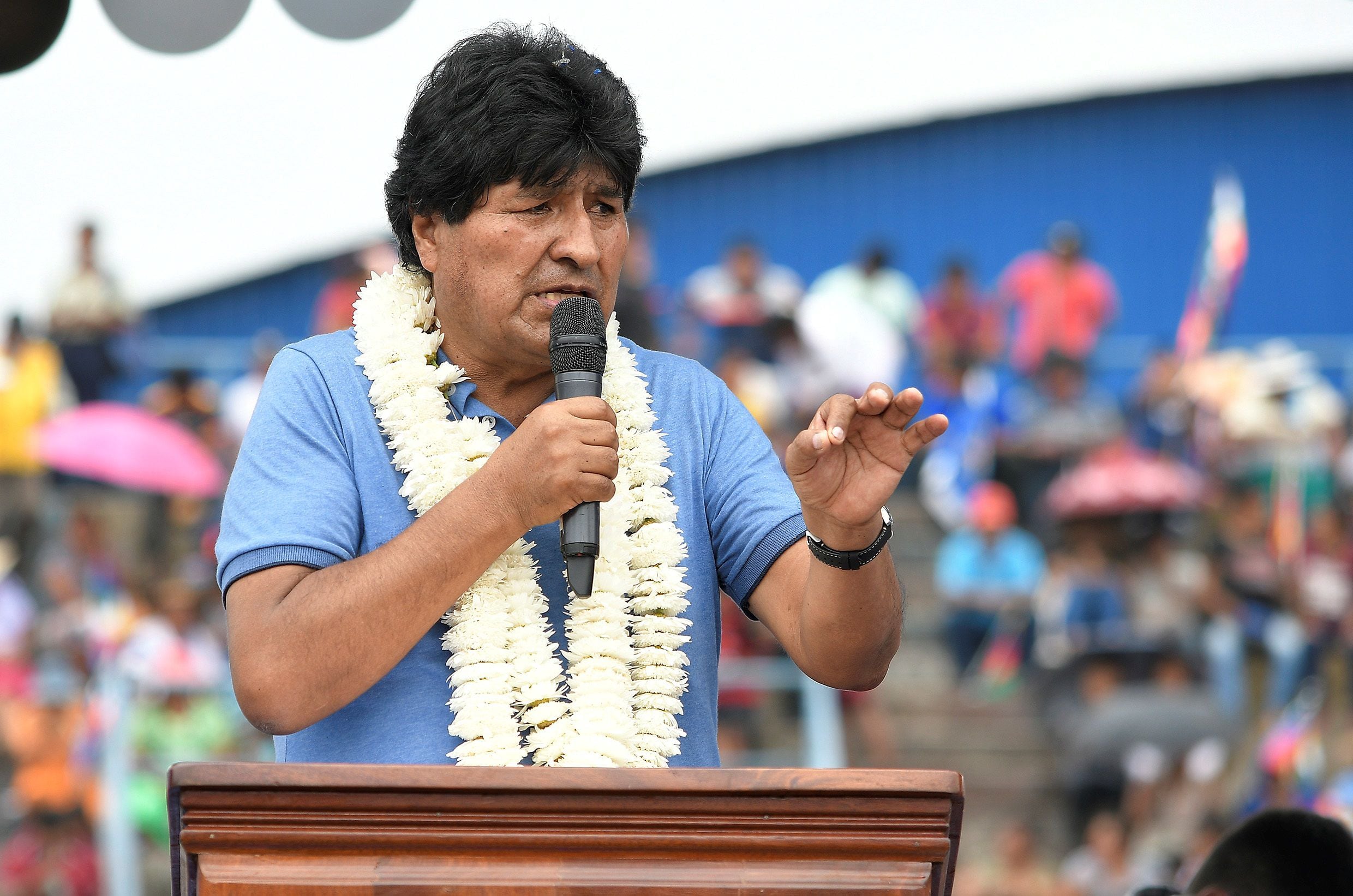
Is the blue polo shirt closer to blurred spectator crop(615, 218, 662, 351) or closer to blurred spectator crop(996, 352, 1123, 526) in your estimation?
blurred spectator crop(615, 218, 662, 351)

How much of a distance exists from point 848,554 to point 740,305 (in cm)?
876

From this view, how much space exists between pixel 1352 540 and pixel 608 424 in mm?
9028

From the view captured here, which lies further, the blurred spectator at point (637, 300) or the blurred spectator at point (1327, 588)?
the blurred spectator at point (1327, 588)

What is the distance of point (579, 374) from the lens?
1.94 m

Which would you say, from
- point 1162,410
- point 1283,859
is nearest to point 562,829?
point 1283,859

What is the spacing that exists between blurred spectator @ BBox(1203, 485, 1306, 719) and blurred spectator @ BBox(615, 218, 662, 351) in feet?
11.7

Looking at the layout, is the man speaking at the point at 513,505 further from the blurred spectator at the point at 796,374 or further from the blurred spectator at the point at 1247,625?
the blurred spectator at the point at 796,374

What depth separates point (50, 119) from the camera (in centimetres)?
442

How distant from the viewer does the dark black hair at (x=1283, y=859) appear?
2.57 meters

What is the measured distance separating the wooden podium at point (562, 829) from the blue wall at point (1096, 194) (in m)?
14.8

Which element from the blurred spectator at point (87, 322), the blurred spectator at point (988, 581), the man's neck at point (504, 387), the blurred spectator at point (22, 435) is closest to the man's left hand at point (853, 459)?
the man's neck at point (504, 387)

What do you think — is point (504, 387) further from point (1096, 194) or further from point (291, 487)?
point (1096, 194)

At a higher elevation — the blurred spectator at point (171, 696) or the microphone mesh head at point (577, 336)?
the blurred spectator at point (171, 696)

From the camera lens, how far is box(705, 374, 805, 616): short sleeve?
212 cm
